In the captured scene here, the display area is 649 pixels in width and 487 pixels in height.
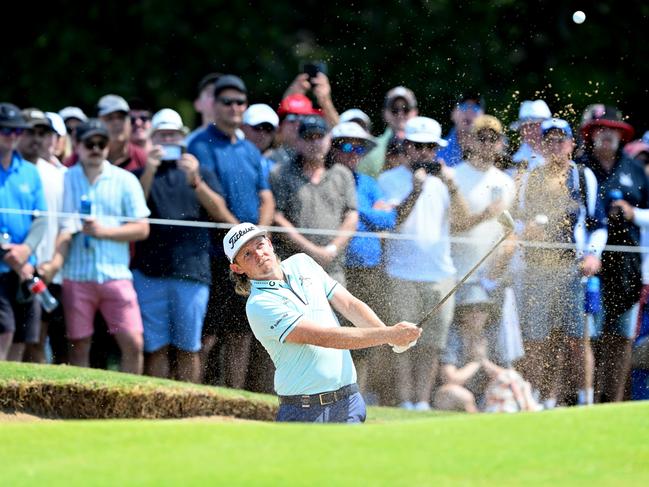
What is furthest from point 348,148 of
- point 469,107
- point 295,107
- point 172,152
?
point 172,152

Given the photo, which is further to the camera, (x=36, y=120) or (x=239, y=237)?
(x=36, y=120)

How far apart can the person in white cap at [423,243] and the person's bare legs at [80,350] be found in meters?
2.36

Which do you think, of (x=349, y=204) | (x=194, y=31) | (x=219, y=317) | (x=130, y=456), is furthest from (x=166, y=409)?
(x=194, y=31)

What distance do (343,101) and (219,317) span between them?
24.0 ft

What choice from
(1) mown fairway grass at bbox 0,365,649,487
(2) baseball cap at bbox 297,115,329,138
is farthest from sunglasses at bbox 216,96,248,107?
(1) mown fairway grass at bbox 0,365,649,487

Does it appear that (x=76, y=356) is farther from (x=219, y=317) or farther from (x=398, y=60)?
(x=398, y=60)

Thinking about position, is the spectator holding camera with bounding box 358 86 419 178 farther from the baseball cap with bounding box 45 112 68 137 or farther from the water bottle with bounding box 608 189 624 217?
the baseball cap with bounding box 45 112 68 137

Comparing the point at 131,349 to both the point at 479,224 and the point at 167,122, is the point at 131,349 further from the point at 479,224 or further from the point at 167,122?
the point at 479,224

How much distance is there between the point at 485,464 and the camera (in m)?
5.38

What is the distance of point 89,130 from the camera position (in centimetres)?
1077

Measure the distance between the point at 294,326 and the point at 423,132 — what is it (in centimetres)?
374

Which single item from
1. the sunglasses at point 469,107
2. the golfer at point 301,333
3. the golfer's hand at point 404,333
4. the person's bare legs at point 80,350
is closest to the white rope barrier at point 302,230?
the person's bare legs at point 80,350

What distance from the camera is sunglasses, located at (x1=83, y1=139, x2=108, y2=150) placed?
1077 cm

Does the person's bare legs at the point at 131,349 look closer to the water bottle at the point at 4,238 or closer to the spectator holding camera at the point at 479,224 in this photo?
the water bottle at the point at 4,238
